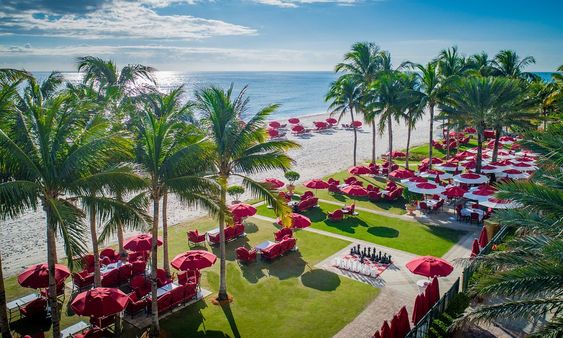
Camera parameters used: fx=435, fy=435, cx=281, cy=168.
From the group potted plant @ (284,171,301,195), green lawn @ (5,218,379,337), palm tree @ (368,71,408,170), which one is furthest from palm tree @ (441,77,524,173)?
green lawn @ (5,218,379,337)

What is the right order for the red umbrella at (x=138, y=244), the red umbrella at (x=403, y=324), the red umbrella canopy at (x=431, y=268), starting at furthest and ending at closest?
the red umbrella at (x=138, y=244) < the red umbrella canopy at (x=431, y=268) < the red umbrella at (x=403, y=324)

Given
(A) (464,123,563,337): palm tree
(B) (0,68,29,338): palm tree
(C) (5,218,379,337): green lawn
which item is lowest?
(C) (5,218,379,337): green lawn

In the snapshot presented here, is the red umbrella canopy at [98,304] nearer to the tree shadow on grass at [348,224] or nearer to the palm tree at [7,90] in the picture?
the palm tree at [7,90]

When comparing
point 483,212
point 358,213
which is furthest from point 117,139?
point 483,212

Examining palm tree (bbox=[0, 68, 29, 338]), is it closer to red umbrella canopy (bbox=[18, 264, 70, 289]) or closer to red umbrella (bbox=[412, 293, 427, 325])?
red umbrella canopy (bbox=[18, 264, 70, 289])

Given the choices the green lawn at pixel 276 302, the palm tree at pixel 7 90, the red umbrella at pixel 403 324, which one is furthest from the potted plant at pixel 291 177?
the palm tree at pixel 7 90

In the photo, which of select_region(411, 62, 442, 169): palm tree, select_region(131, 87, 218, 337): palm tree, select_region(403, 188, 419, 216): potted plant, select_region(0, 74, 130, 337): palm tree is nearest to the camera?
select_region(0, 74, 130, 337): palm tree
